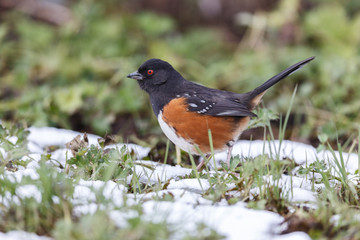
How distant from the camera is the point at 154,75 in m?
3.59

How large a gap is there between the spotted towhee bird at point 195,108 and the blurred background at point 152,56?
56 cm

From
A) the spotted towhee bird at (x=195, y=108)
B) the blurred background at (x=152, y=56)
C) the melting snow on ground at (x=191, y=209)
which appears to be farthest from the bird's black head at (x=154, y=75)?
the melting snow on ground at (x=191, y=209)

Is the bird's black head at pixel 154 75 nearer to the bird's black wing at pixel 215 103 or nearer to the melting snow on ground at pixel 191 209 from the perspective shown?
the bird's black wing at pixel 215 103

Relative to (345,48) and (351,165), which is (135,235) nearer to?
(351,165)

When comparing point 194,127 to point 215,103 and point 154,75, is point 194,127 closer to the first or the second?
point 215,103

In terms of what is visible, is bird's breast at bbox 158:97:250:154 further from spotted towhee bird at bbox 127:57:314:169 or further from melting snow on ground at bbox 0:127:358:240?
melting snow on ground at bbox 0:127:358:240

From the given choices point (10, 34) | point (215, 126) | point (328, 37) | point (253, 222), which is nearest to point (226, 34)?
point (328, 37)

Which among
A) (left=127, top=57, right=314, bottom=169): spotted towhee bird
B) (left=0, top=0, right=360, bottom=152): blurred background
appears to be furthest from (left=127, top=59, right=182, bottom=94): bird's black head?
(left=0, top=0, right=360, bottom=152): blurred background

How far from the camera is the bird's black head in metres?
3.56

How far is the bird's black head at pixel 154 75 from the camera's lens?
Result: 3.56 m

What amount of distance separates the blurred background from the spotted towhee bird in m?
0.56

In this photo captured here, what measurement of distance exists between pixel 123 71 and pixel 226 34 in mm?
2577

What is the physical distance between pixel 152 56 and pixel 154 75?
2.12 metres

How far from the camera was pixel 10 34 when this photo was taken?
6500 millimetres
